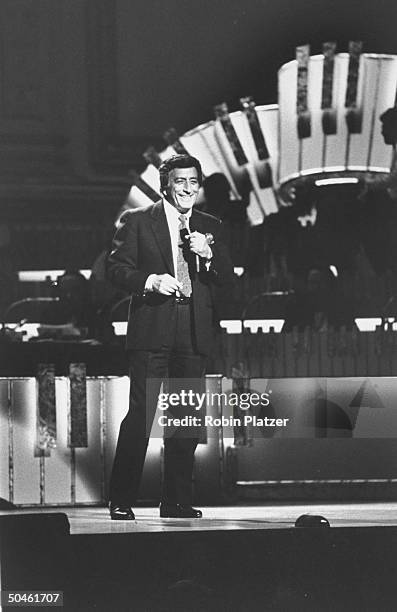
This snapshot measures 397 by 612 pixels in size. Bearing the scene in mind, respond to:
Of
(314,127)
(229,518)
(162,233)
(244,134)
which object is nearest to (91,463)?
(229,518)

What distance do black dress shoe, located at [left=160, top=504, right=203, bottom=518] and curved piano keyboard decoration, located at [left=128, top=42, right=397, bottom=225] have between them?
841mm

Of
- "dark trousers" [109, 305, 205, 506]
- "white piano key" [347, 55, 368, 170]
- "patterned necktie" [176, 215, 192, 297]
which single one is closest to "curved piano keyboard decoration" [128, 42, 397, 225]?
"white piano key" [347, 55, 368, 170]

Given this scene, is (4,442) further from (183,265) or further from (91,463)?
(183,265)

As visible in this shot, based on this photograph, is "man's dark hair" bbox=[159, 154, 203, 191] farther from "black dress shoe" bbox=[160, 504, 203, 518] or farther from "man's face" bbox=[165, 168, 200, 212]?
"black dress shoe" bbox=[160, 504, 203, 518]

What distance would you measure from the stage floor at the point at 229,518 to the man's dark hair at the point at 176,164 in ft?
3.07

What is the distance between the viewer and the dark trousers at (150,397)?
2.65 meters

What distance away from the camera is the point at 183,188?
2.66 meters

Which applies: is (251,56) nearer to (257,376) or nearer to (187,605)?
(257,376)

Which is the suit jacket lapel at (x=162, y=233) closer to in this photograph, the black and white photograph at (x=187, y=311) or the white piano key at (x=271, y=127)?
the black and white photograph at (x=187, y=311)

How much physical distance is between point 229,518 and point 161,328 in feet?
1.86

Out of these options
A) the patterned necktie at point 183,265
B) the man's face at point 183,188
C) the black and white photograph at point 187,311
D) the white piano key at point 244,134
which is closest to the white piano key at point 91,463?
the black and white photograph at point 187,311

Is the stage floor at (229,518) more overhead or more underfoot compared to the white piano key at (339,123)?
more underfoot

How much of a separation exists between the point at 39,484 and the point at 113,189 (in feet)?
2.80

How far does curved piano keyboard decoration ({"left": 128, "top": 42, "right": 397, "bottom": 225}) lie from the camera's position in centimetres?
264
